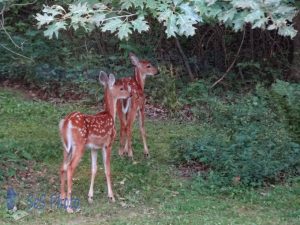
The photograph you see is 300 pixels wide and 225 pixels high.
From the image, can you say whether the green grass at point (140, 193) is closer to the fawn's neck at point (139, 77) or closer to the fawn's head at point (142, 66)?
the fawn's neck at point (139, 77)

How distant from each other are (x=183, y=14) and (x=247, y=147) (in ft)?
13.8

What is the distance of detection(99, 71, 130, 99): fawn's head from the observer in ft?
25.5

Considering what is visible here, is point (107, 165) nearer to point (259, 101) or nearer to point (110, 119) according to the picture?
point (110, 119)

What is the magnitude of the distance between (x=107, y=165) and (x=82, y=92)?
5.90m

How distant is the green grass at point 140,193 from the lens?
6512mm

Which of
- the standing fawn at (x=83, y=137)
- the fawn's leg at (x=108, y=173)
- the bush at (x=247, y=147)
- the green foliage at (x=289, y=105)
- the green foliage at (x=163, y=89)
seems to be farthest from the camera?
the green foliage at (x=163, y=89)

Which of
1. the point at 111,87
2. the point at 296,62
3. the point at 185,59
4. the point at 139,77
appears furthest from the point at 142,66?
the point at 296,62

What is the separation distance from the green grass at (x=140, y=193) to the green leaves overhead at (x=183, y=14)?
2.29 m

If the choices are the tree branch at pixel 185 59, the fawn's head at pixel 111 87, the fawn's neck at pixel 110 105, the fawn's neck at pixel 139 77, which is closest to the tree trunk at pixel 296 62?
the tree branch at pixel 185 59

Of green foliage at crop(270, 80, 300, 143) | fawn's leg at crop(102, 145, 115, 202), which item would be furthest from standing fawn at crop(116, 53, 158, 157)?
green foliage at crop(270, 80, 300, 143)

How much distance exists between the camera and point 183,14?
449cm

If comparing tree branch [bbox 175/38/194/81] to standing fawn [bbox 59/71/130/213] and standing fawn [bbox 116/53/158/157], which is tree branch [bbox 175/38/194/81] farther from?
standing fawn [bbox 59/71/130/213]

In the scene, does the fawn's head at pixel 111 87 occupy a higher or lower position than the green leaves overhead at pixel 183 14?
lower

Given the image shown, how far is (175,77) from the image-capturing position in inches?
521
